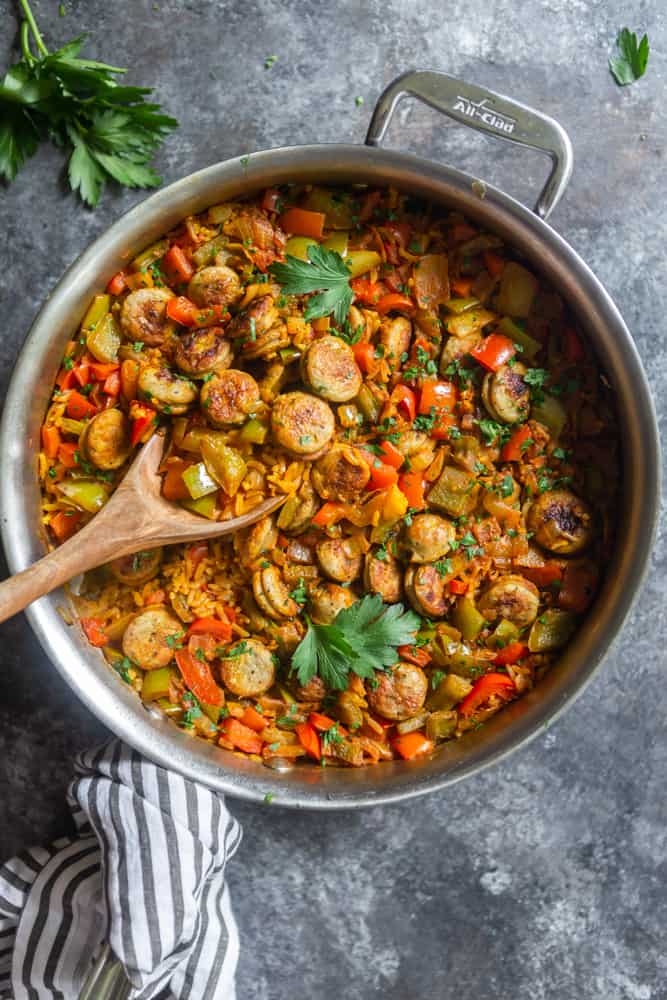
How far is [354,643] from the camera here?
125 inches

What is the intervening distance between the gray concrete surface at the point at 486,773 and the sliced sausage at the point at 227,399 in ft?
3.23

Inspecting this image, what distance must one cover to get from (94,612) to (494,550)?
5.17 ft

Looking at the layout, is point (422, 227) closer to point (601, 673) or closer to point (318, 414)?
point (318, 414)

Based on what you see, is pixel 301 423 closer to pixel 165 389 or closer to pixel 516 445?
pixel 165 389

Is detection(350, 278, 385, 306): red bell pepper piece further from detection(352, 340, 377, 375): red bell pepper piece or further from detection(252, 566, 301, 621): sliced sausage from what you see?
detection(252, 566, 301, 621): sliced sausage

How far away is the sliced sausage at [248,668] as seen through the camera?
3256 mm

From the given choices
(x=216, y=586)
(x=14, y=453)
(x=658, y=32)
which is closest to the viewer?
(x=14, y=453)

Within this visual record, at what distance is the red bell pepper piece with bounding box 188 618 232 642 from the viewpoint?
3275 millimetres

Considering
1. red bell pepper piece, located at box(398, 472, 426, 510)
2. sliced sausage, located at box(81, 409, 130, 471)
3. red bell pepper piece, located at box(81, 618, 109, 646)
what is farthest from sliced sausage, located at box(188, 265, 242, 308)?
red bell pepper piece, located at box(81, 618, 109, 646)

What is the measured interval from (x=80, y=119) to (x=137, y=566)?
1835mm

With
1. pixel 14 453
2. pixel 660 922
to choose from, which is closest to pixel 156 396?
pixel 14 453

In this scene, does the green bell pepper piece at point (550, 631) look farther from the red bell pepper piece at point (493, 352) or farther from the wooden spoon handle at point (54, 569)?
the wooden spoon handle at point (54, 569)

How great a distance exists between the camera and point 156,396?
308 centimetres

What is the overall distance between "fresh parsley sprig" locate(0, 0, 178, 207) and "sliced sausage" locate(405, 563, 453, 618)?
6.23ft
